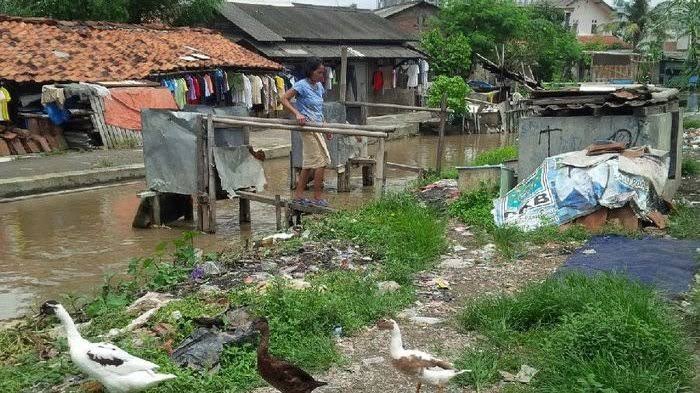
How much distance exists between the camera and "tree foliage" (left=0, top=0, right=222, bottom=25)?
22641 millimetres

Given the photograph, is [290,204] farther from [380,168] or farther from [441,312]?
[441,312]

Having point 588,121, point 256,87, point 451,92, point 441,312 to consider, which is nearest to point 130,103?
point 256,87

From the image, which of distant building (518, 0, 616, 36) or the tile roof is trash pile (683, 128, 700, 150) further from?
distant building (518, 0, 616, 36)

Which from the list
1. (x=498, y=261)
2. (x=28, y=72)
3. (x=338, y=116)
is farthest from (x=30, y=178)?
(x=498, y=261)

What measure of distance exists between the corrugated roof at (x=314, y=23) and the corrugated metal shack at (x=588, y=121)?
15.4 meters

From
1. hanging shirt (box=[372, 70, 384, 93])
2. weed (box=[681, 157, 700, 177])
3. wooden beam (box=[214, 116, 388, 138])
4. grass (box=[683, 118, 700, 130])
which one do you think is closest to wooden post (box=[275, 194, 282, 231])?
wooden beam (box=[214, 116, 388, 138])

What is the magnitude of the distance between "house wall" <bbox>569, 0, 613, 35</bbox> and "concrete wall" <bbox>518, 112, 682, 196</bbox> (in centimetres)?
4782

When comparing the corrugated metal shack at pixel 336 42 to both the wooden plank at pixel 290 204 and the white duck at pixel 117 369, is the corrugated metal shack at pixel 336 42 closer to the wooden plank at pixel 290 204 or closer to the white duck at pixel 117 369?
the wooden plank at pixel 290 204

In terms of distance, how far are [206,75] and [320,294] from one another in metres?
15.1

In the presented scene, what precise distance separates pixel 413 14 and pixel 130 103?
77.3 ft

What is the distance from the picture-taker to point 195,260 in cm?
731

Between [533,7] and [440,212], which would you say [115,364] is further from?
[533,7]

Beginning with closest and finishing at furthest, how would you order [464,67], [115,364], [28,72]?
[115,364], [28,72], [464,67]

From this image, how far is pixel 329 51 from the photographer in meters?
25.4
